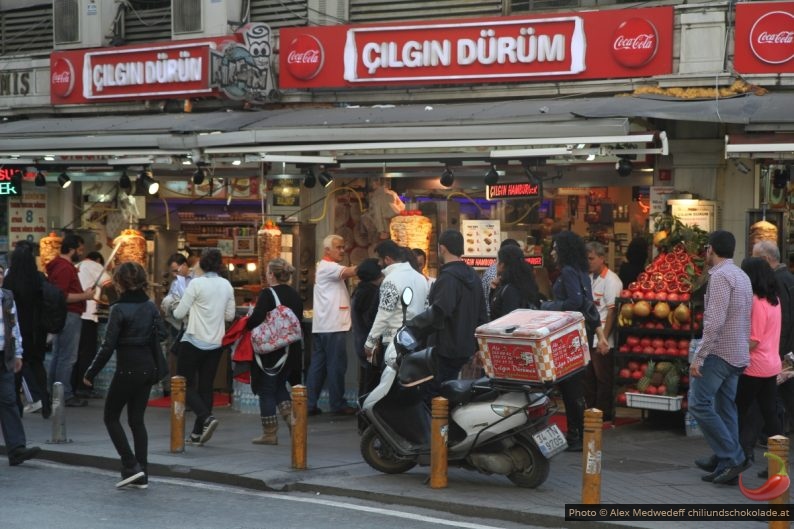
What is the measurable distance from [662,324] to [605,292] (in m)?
0.78

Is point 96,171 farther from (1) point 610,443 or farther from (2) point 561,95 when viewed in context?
(1) point 610,443

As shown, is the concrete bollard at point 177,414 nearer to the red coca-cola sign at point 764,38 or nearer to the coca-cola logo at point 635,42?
the coca-cola logo at point 635,42

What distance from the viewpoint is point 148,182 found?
16844 mm

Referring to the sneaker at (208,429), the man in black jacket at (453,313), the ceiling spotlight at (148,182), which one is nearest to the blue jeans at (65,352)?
the ceiling spotlight at (148,182)

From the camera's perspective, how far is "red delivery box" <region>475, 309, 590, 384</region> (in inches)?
368

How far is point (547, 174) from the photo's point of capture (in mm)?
15102

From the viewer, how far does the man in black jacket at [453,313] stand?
33.5 ft

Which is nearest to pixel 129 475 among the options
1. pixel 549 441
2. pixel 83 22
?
pixel 549 441

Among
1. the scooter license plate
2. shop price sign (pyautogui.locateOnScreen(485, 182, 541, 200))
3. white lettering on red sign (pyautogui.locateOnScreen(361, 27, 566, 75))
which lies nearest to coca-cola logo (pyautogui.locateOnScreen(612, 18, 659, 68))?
white lettering on red sign (pyautogui.locateOnScreen(361, 27, 566, 75))

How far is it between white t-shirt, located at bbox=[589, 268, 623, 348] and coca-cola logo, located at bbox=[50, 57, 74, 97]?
9.13 metres

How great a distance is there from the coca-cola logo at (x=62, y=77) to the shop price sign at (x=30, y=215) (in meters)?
2.04

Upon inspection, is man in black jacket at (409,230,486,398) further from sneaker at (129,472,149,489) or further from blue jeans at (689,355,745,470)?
sneaker at (129,472,149,489)

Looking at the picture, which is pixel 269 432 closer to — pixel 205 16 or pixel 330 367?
pixel 330 367

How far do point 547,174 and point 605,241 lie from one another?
1202 mm
